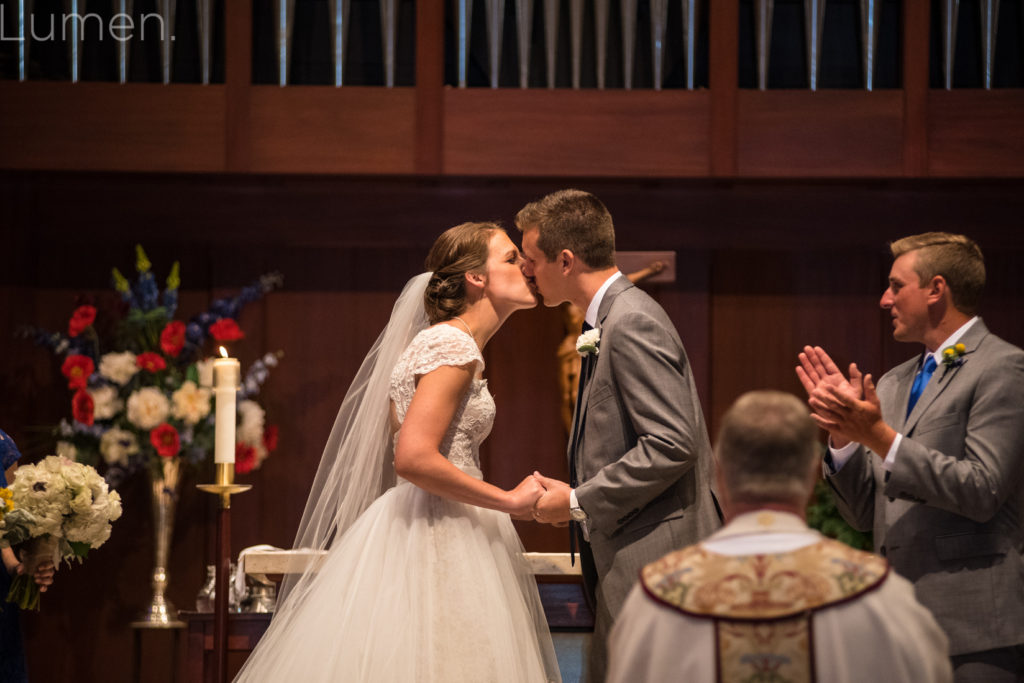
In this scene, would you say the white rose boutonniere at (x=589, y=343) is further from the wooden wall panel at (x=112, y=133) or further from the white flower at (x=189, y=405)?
the wooden wall panel at (x=112, y=133)

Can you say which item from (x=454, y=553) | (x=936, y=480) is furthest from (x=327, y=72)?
(x=936, y=480)

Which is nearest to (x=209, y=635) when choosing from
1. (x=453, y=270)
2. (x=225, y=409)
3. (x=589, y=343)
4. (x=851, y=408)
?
(x=225, y=409)

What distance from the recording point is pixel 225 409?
3568mm

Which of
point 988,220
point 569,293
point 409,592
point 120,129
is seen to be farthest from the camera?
point 988,220

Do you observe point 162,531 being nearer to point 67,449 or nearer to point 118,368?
point 67,449

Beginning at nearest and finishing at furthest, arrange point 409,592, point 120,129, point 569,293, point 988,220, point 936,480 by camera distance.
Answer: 1. point 936,480
2. point 409,592
3. point 569,293
4. point 120,129
5. point 988,220

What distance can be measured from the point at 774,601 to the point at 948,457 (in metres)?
1.33

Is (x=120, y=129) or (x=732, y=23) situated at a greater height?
(x=732, y=23)

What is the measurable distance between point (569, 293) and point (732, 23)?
2593 mm

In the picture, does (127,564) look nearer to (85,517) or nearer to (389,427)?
(85,517)

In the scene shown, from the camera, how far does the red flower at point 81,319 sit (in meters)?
5.25

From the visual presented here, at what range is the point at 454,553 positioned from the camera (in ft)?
10.6

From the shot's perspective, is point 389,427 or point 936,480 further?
point 389,427

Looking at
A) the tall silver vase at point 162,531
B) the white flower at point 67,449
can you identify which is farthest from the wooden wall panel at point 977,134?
the white flower at point 67,449
